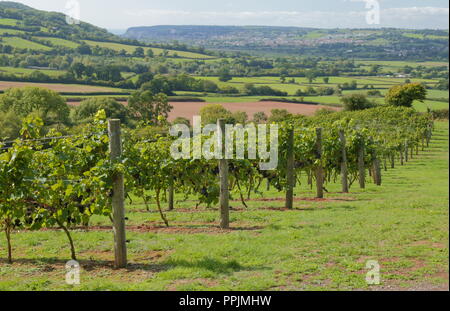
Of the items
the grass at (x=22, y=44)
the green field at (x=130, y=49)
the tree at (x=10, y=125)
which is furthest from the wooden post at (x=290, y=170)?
the green field at (x=130, y=49)

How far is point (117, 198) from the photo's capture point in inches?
333

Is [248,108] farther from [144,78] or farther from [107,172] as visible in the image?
[107,172]

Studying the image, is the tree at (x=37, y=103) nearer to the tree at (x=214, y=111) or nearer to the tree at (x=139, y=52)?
the tree at (x=214, y=111)

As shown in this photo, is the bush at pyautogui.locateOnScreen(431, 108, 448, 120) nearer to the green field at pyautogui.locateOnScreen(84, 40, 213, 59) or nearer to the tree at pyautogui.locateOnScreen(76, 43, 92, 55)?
the green field at pyautogui.locateOnScreen(84, 40, 213, 59)

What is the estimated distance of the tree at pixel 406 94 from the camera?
8569cm

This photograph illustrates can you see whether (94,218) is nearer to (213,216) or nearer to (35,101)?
(213,216)

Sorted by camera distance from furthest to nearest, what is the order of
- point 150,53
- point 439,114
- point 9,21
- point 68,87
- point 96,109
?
point 9,21, point 150,53, point 68,87, point 439,114, point 96,109

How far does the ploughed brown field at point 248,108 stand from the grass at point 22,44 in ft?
190

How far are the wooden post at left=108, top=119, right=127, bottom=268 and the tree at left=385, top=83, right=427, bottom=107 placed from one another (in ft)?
276

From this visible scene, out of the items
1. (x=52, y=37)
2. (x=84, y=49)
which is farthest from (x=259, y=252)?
(x=52, y=37)

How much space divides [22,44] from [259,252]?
5305 inches

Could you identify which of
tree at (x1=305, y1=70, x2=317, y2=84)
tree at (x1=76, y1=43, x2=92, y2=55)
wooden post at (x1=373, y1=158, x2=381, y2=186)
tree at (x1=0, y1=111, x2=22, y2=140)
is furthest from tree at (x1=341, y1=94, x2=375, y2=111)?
tree at (x1=76, y1=43, x2=92, y2=55)

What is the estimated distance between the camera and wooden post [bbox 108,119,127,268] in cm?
841
